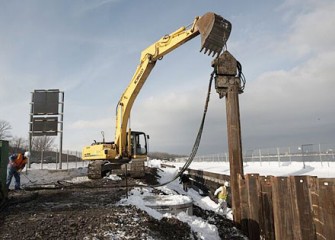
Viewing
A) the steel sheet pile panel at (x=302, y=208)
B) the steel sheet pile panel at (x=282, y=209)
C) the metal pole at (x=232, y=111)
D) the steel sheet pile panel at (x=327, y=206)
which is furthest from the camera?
the metal pole at (x=232, y=111)

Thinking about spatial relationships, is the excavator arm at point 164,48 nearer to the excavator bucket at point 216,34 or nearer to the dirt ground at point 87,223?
the excavator bucket at point 216,34

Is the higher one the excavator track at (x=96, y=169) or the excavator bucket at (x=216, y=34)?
the excavator bucket at (x=216, y=34)

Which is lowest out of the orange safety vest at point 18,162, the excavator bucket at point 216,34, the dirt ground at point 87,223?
the dirt ground at point 87,223

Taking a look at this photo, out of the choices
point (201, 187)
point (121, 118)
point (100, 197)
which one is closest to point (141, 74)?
point (121, 118)

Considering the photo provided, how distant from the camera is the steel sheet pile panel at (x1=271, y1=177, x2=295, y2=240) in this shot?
6789mm

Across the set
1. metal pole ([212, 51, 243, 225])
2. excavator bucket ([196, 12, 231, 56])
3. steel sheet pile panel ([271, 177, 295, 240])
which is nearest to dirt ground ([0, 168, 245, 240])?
metal pole ([212, 51, 243, 225])

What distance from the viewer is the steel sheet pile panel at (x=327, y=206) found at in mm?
5637

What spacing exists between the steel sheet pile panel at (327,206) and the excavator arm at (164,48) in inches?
264

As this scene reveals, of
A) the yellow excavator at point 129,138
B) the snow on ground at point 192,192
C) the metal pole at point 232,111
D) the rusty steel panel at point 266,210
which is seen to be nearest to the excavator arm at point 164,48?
the yellow excavator at point 129,138

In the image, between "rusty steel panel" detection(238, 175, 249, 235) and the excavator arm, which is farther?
the excavator arm

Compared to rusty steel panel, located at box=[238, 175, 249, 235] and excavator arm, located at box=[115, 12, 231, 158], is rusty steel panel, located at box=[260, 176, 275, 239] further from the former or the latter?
excavator arm, located at box=[115, 12, 231, 158]

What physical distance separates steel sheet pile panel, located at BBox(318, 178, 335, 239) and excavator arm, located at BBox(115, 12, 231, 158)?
22.0 ft

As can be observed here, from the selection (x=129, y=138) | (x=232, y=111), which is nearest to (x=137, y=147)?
(x=129, y=138)

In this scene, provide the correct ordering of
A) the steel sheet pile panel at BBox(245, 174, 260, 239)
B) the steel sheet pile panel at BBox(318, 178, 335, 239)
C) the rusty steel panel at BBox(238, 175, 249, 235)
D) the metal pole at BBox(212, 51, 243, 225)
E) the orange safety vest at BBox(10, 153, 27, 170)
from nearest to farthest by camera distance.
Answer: the steel sheet pile panel at BBox(318, 178, 335, 239)
the steel sheet pile panel at BBox(245, 174, 260, 239)
the rusty steel panel at BBox(238, 175, 249, 235)
the metal pole at BBox(212, 51, 243, 225)
the orange safety vest at BBox(10, 153, 27, 170)
